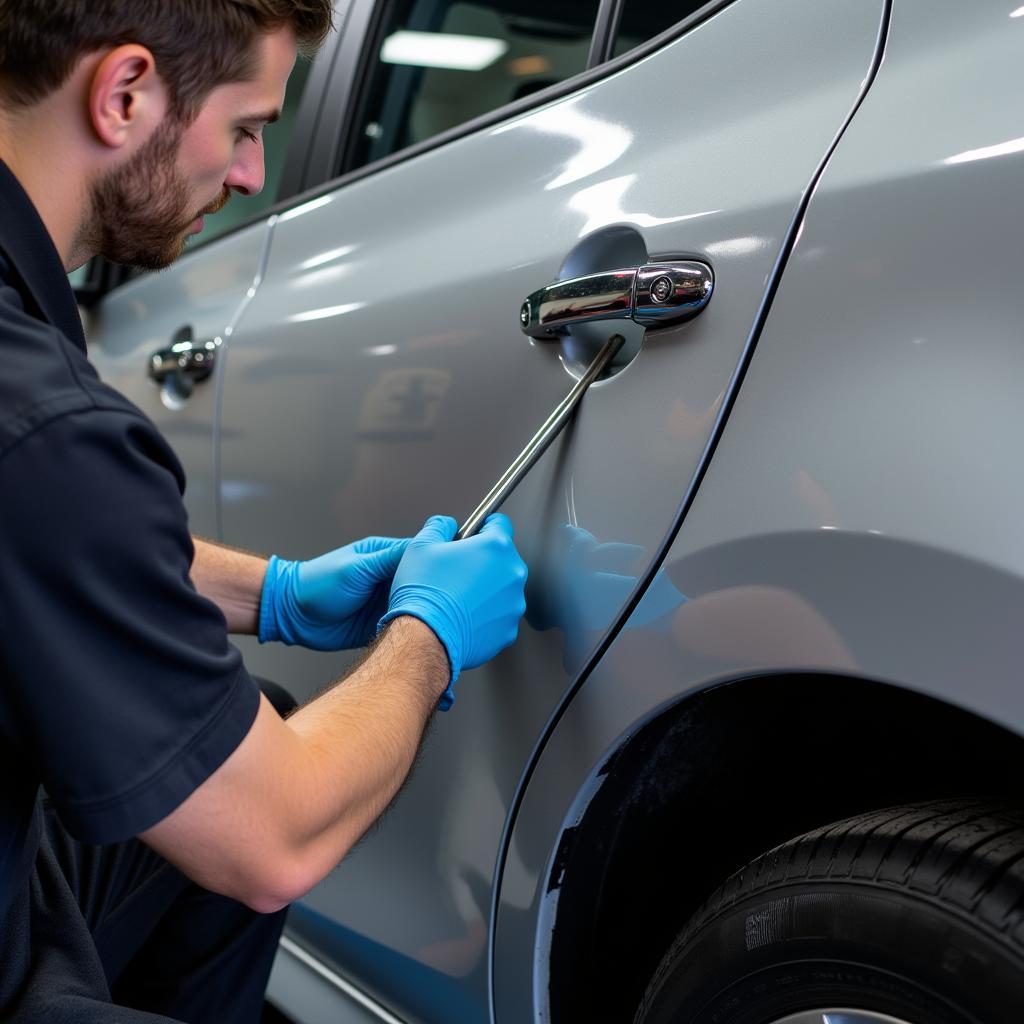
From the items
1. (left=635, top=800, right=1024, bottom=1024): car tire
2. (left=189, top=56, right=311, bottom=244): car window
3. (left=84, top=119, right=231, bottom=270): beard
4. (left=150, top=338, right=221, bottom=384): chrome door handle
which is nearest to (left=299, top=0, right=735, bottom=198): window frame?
(left=189, top=56, right=311, bottom=244): car window

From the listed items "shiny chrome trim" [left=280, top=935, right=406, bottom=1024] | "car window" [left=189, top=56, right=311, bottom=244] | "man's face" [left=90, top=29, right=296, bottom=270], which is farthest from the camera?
"car window" [left=189, top=56, right=311, bottom=244]

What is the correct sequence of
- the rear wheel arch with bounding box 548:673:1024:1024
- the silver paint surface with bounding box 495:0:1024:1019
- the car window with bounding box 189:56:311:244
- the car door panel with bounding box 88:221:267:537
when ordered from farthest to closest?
the car window with bounding box 189:56:311:244, the car door panel with bounding box 88:221:267:537, the rear wheel arch with bounding box 548:673:1024:1024, the silver paint surface with bounding box 495:0:1024:1019

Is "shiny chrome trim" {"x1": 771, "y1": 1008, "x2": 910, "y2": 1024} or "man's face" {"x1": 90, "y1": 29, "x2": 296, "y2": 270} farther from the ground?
"man's face" {"x1": 90, "y1": 29, "x2": 296, "y2": 270}

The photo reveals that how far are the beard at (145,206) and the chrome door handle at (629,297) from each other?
0.31 m

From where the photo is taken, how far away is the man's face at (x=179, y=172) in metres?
0.88

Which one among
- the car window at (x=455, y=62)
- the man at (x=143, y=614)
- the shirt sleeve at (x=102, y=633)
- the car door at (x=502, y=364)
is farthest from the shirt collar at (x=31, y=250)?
the car window at (x=455, y=62)

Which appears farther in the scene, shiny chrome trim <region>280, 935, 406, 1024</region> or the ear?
shiny chrome trim <region>280, 935, 406, 1024</region>

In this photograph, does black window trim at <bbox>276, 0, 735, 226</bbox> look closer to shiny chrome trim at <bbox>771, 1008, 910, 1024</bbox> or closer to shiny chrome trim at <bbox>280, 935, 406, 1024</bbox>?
shiny chrome trim at <bbox>771, 1008, 910, 1024</bbox>

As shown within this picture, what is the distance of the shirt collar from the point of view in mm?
807

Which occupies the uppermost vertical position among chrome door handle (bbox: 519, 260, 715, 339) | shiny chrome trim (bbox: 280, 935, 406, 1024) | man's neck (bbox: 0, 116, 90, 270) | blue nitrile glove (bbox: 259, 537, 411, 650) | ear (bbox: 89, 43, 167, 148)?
ear (bbox: 89, 43, 167, 148)

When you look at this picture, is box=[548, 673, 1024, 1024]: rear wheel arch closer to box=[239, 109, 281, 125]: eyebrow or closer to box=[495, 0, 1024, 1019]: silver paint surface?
box=[495, 0, 1024, 1019]: silver paint surface

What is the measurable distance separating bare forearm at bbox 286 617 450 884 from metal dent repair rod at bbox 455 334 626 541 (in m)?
0.11

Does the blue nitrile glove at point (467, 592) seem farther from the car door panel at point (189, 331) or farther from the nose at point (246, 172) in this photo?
the car door panel at point (189, 331)

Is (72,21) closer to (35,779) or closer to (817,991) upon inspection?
(35,779)
